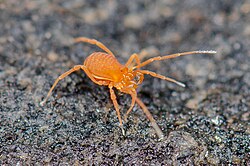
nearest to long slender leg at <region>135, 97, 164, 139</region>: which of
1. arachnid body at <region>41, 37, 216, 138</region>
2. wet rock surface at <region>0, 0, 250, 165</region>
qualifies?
wet rock surface at <region>0, 0, 250, 165</region>

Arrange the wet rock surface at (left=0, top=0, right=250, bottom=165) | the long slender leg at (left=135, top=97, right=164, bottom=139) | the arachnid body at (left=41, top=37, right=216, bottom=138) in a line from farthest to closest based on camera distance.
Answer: the arachnid body at (left=41, top=37, right=216, bottom=138), the long slender leg at (left=135, top=97, right=164, bottom=139), the wet rock surface at (left=0, top=0, right=250, bottom=165)

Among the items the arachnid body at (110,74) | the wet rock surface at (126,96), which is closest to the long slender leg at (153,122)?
the wet rock surface at (126,96)

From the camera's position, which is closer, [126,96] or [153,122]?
[153,122]

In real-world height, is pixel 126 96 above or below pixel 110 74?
below

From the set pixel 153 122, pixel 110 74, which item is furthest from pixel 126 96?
pixel 153 122

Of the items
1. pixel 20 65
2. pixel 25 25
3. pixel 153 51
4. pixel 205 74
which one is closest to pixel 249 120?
pixel 205 74

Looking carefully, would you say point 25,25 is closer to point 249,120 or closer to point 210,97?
point 210,97

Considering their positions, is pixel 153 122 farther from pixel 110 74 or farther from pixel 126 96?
pixel 110 74

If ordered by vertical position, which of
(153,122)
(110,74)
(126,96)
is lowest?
(153,122)

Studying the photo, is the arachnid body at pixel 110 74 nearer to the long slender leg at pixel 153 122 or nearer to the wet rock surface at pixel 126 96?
the wet rock surface at pixel 126 96

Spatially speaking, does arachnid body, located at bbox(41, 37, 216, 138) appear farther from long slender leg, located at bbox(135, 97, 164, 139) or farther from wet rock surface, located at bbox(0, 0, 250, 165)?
long slender leg, located at bbox(135, 97, 164, 139)
